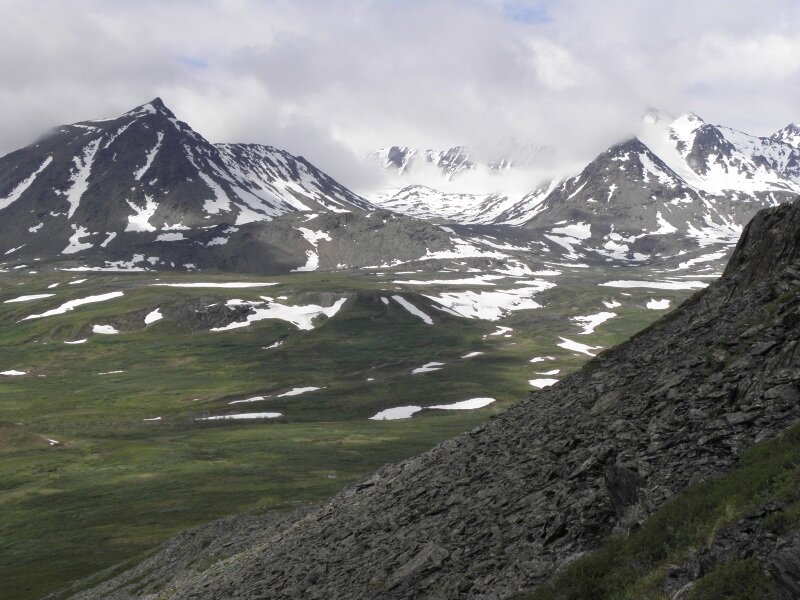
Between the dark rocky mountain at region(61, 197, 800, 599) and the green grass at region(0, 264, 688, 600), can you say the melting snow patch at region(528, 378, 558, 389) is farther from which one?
the dark rocky mountain at region(61, 197, 800, 599)

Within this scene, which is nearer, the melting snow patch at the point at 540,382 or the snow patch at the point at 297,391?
the melting snow patch at the point at 540,382

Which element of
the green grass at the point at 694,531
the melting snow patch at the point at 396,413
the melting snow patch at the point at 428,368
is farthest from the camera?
the melting snow patch at the point at 428,368

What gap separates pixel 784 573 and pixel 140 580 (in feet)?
159

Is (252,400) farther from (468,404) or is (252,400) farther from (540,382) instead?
(540,382)

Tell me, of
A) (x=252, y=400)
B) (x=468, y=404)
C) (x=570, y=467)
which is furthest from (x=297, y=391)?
(x=570, y=467)

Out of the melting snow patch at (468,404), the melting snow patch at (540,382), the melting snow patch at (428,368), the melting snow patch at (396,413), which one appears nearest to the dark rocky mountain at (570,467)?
the melting snow patch at (396,413)

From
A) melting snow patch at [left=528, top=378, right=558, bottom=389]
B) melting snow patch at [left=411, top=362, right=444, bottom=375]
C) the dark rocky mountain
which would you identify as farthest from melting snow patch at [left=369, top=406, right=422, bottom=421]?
the dark rocky mountain

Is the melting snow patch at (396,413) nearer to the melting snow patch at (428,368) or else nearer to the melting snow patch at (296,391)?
the melting snow patch at (296,391)

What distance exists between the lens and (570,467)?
27391mm

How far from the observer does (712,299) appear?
42.3m

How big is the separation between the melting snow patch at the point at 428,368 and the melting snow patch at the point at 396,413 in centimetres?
3486

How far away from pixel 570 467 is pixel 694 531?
31.1 feet

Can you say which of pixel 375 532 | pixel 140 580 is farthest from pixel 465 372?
pixel 375 532

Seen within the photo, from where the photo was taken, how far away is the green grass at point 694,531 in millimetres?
15734
